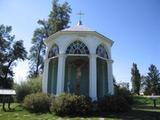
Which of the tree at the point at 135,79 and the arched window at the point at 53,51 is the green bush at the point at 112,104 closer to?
the arched window at the point at 53,51

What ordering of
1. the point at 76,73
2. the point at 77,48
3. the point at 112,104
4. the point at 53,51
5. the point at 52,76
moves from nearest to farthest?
the point at 112,104 < the point at 77,48 < the point at 53,51 < the point at 52,76 < the point at 76,73

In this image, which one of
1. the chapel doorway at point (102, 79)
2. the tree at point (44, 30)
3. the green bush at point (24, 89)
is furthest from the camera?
the tree at point (44, 30)

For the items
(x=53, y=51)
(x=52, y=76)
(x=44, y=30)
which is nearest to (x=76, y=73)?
(x=52, y=76)

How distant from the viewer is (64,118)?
41.0 ft

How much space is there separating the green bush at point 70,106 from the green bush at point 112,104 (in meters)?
1.32

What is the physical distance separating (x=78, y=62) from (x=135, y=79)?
48.9m

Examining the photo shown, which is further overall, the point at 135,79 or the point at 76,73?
the point at 135,79

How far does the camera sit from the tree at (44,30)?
126ft

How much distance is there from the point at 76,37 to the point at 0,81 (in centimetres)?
3271

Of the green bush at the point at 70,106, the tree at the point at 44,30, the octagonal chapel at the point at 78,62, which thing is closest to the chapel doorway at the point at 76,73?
the octagonal chapel at the point at 78,62

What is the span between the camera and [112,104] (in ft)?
48.1

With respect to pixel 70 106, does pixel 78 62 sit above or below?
above

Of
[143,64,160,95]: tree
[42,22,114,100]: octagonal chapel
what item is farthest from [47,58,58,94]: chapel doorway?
[143,64,160,95]: tree

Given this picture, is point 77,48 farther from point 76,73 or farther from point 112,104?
point 112,104
